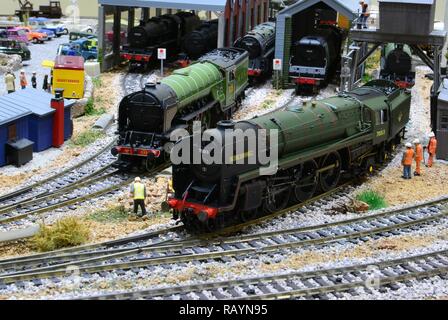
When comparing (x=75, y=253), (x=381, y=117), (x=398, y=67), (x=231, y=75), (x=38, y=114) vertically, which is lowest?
(x=75, y=253)

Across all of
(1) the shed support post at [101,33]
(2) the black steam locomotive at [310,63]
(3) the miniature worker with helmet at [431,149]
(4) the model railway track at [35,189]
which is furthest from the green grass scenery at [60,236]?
(1) the shed support post at [101,33]

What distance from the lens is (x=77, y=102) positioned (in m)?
31.7

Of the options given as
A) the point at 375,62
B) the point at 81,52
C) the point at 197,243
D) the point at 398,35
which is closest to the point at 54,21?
the point at 81,52

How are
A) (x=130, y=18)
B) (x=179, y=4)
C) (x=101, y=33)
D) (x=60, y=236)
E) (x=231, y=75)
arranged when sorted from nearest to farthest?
(x=60, y=236)
(x=231, y=75)
(x=179, y=4)
(x=101, y=33)
(x=130, y=18)

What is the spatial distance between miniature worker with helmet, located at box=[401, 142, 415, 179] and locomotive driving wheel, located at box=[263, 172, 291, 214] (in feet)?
16.5

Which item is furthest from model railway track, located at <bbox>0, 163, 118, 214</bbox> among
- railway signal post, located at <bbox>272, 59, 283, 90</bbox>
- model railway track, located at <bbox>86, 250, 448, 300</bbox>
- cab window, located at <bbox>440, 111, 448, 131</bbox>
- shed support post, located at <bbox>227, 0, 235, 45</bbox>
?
shed support post, located at <bbox>227, 0, 235, 45</bbox>

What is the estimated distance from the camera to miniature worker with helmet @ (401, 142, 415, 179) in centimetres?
2350

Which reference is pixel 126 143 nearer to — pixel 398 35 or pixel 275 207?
pixel 275 207

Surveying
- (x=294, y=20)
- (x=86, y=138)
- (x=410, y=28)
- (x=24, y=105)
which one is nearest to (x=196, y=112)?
(x=86, y=138)

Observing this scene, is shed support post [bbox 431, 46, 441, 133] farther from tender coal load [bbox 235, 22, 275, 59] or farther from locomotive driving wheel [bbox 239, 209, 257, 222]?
locomotive driving wheel [bbox 239, 209, 257, 222]

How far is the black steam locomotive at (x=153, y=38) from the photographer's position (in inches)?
1609

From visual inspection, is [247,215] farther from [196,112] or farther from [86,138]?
[86,138]

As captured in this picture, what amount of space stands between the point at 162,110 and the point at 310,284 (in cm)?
1020

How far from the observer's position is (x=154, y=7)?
1565 inches
